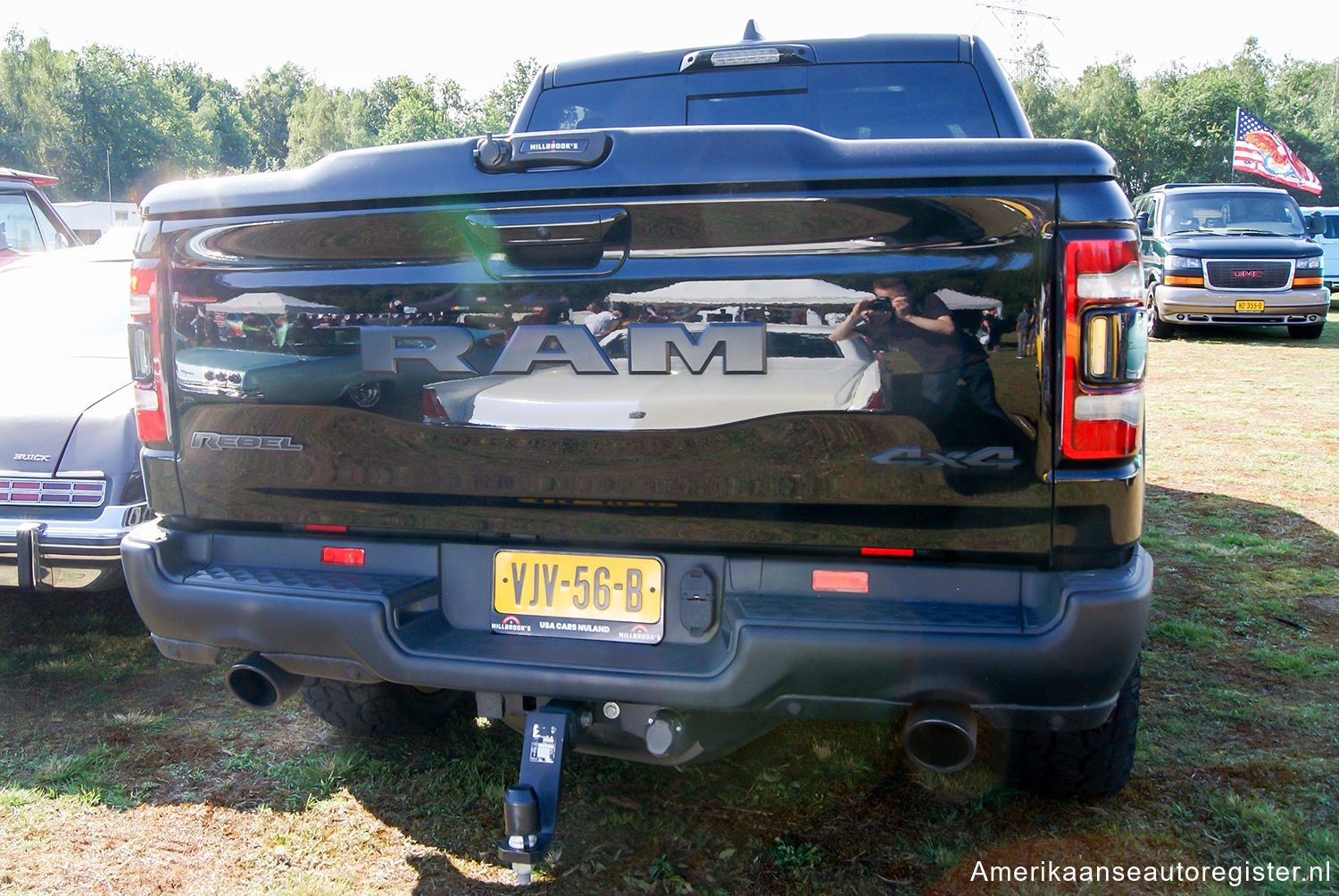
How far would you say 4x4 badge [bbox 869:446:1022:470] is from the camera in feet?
6.30

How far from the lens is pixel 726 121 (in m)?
3.67

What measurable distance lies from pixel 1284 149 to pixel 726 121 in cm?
2654

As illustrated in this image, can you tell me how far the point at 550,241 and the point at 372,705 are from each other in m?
1.67

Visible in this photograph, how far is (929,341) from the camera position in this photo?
1.89 meters

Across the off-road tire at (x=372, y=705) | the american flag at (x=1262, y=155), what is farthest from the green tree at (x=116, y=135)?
the off-road tire at (x=372, y=705)

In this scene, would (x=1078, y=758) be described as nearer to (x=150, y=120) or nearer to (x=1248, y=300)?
(x=1248, y=300)

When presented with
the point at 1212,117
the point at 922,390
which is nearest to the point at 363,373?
the point at 922,390

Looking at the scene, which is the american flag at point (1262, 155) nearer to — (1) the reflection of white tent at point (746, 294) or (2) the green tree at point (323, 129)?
(1) the reflection of white tent at point (746, 294)

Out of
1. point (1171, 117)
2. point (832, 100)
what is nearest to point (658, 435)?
point (832, 100)

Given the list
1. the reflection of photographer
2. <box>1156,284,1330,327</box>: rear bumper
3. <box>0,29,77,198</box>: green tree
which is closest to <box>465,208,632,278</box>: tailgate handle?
the reflection of photographer

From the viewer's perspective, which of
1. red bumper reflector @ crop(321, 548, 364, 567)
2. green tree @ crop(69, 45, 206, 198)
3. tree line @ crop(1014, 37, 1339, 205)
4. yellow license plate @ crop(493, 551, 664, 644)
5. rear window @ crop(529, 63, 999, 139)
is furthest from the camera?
green tree @ crop(69, 45, 206, 198)

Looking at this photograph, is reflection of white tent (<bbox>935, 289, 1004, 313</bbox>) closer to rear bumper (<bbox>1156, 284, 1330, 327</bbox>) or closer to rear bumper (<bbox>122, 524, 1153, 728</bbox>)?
rear bumper (<bbox>122, 524, 1153, 728</bbox>)

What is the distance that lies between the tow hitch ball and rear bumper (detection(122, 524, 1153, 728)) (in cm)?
9

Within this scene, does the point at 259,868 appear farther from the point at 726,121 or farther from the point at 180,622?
the point at 726,121
